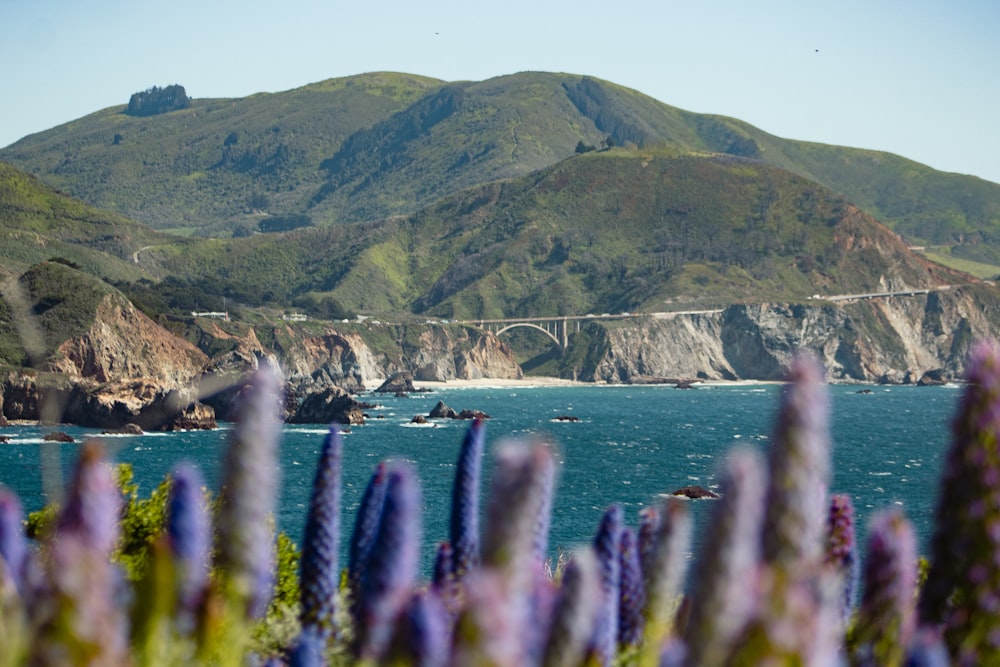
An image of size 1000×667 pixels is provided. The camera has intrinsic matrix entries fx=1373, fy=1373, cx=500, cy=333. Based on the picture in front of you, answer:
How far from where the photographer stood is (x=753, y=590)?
11.9ft

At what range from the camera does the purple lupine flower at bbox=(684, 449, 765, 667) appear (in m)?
3.73

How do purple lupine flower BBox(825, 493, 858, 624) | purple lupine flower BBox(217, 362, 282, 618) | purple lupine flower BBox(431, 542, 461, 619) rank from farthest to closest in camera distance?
purple lupine flower BBox(825, 493, 858, 624)
purple lupine flower BBox(431, 542, 461, 619)
purple lupine flower BBox(217, 362, 282, 618)

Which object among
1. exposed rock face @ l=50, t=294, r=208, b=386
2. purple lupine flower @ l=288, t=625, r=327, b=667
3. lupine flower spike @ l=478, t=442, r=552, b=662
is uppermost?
lupine flower spike @ l=478, t=442, r=552, b=662

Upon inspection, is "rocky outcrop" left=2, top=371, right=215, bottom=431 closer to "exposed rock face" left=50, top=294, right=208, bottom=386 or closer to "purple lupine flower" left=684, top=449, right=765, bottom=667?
"exposed rock face" left=50, top=294, right=208, bottom=386

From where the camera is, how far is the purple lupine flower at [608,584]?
5.64 metres

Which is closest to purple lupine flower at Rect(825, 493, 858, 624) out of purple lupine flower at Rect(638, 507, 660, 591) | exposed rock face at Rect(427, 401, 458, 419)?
purple lupine flower at Rect(638, 507, 660, 591)

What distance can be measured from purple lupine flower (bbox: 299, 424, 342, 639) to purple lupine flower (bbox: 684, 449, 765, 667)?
3.06 meters

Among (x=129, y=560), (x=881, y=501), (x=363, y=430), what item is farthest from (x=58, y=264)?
(x=129, y=560)

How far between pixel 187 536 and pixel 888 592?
3159 millimetres

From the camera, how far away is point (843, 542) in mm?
7922

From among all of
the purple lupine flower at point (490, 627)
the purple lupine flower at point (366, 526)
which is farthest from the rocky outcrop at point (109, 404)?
the purple lupine flower at point (490, 627)

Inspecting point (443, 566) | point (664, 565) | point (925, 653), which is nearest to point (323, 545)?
point (443, 566)

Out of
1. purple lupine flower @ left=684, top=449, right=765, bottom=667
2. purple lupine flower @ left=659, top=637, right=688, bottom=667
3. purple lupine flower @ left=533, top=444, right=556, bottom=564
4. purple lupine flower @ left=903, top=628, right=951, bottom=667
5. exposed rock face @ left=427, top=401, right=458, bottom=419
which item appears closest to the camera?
purple lupine flower @ left=684, top=449, right=765, bottom=667

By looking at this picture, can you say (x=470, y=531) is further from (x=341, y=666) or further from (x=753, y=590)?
(x=753, y=590)
